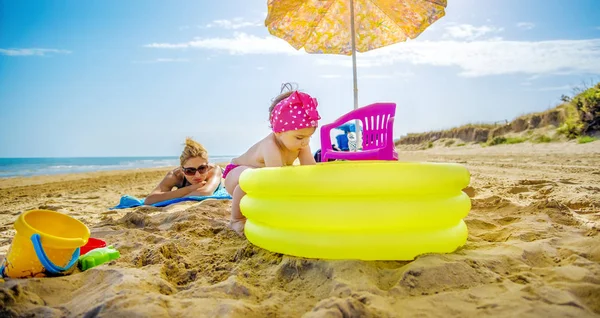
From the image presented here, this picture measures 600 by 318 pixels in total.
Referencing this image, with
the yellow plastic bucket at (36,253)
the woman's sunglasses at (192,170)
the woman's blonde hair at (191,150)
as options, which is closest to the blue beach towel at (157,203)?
the woman's sunglasses at (192,170)

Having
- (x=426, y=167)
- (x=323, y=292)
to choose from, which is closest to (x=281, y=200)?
(x=323, y=292)

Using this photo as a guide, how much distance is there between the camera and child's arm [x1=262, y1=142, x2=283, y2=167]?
9.66ft

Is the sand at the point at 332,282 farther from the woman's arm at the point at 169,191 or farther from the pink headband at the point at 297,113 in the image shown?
the woman's arm at the point at 169,191

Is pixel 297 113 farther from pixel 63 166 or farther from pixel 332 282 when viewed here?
pixel 63 166

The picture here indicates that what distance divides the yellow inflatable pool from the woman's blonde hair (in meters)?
3.19

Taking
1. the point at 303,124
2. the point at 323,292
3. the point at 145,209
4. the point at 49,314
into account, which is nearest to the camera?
the point at 49,314

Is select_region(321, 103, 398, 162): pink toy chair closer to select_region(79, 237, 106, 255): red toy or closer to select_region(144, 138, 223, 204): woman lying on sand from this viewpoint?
select_region(144, 138, 223, 204): woman lying on sand


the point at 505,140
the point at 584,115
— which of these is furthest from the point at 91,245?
the point at 505,140

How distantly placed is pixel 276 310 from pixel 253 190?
0.93 metres

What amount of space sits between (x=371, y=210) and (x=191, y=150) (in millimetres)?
3579

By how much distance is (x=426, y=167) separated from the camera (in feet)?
6.63

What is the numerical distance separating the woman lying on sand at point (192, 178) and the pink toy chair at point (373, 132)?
197cm

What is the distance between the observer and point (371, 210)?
6.36 ft

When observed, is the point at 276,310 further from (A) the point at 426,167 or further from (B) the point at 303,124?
(B) the point at 303,124
